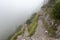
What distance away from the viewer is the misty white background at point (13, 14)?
252 centimetres

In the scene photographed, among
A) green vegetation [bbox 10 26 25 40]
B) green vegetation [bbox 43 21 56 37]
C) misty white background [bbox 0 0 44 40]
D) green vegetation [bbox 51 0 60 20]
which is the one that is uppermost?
misty white background [bbox 0 0 44 40]

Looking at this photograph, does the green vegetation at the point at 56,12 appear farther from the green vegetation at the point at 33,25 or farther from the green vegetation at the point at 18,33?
the green vegetation at the point at 18,33

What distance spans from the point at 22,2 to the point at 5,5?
0.23m

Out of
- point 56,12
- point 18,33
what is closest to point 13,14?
point 18,33

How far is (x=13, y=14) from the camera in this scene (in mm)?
2562

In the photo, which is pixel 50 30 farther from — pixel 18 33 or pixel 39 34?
pixel 18 33

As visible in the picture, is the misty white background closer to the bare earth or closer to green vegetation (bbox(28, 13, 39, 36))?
green vegetation (bbox(28, 13, 39, 36))

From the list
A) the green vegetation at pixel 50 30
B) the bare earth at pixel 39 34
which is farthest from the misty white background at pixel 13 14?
the green vegetation at pixel 50 30

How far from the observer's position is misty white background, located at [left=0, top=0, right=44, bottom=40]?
2.52m

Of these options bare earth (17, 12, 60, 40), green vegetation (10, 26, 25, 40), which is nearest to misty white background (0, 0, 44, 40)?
green vegetation (10, 26, 25, 40)

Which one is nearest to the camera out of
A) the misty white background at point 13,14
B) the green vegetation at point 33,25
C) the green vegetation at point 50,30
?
the green vegetation at point 50,30

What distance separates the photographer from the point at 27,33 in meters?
2.26

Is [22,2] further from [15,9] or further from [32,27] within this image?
[32,27]

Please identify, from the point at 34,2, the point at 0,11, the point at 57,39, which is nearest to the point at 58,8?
the point at 57,39
